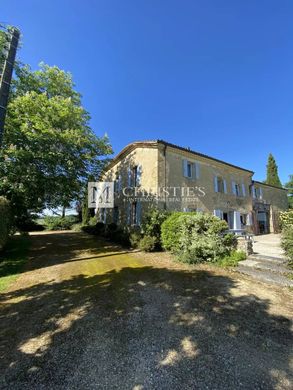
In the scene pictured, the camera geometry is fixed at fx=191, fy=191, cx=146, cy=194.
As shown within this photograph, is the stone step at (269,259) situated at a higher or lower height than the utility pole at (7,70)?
lower

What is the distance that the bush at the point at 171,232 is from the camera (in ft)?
29.3

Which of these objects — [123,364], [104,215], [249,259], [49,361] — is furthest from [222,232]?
[104,215]

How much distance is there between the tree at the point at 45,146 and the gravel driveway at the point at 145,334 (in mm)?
5166

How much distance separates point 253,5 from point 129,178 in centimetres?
1076

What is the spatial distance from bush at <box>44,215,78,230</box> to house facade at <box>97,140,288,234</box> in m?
7.52

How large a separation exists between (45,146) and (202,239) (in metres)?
8.52

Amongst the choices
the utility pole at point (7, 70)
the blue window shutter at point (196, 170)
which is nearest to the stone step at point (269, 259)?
the blue window shutter at point (196, 170)

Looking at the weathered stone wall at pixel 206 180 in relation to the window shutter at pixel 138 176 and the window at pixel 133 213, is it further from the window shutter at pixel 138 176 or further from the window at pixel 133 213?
the window at pixel 133 213

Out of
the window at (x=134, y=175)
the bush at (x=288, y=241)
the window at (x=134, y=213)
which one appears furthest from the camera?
the window at (x=134, y=175)

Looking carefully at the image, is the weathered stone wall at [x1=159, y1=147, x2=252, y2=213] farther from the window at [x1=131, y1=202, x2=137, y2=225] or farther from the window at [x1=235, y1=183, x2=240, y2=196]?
the window at [x1=131, y1=202, x2=137, y2=225]

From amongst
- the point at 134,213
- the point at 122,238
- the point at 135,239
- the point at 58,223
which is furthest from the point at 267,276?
the point at 58,223

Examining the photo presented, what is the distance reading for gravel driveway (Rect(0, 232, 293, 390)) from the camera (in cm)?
224

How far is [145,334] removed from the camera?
10.1 ft

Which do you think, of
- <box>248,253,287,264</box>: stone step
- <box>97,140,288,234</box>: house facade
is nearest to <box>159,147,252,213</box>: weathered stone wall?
<box>97,140,288,234</box>: house facade
